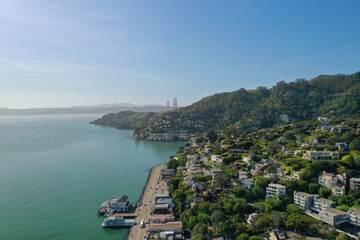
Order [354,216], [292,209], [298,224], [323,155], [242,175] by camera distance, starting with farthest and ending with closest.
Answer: [323,155]
[242,175]
[292,209]
[354,216]
[298,224]

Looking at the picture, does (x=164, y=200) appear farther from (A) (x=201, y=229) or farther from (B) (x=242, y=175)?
(B) (x=242, y=175)

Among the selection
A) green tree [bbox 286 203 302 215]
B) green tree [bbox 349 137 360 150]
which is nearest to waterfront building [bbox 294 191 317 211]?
green tree [bbox 286 203 302 215]

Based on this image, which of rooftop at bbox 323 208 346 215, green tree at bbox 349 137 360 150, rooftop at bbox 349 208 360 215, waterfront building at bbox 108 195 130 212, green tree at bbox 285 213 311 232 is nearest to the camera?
green tree at bbox 285 213 311 232

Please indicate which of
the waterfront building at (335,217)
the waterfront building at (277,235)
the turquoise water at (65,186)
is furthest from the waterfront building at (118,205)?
A: the waterfront building at (335,217)

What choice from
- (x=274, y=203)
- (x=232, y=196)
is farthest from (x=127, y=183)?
(x=274, y=203)

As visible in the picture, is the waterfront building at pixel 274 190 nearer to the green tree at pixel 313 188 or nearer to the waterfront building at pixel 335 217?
the green tree at pixel 313 188

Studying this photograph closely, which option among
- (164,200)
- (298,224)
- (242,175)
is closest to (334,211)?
(298,224)

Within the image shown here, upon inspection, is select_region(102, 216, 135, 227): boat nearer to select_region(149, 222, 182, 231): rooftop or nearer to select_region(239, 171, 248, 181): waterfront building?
select_region(149, 222, 182, 231): rooftop
